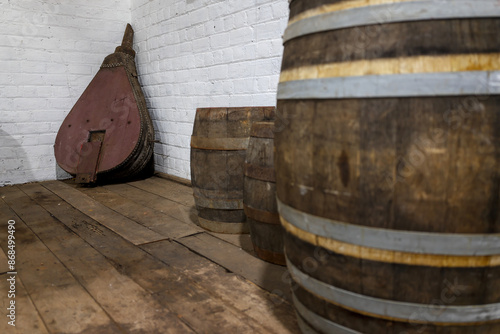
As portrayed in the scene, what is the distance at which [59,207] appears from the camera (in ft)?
9.32

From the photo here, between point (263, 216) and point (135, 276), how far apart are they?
0.62 m

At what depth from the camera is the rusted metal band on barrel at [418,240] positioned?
813 millimetres

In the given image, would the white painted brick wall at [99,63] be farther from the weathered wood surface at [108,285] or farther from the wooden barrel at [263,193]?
the weathered wood surface at [108,285]

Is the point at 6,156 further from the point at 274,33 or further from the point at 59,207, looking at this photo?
the point at 274,33

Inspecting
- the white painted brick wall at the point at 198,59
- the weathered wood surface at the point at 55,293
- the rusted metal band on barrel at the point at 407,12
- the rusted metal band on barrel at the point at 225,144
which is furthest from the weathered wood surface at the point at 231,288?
the white painted brick wall at the point at 198,59

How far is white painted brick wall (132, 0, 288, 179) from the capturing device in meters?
2.61

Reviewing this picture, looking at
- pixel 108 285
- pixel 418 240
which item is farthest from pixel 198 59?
pixel 418 240

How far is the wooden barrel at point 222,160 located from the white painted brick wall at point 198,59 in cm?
59

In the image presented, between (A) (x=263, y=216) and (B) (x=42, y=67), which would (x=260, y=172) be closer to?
(A) (x=263, y=216)

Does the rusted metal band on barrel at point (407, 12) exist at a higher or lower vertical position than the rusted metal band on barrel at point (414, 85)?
higher

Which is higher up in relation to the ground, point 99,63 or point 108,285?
point 99,63

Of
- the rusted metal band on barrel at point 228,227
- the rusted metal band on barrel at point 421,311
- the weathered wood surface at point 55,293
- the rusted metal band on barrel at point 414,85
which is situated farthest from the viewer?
the rusted metal band on barrel at point 228,227

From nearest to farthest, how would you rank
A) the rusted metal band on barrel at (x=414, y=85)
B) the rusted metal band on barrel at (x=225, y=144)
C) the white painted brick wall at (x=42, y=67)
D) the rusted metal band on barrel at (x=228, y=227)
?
the rusted metal band on barrel at (x=414, y=85), the rusted metal band on barrel at (x=225, y=144), the rusted metal band on barrel at (x=228, y=227), the white painted brick wall at (x=42, y=67)

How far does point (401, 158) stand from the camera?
81cm
